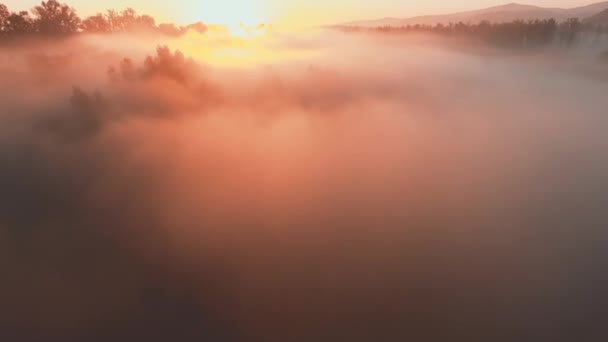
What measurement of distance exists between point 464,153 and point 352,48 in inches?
3128

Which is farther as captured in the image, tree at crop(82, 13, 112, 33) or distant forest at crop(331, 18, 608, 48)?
distant forest at crop(331, 18, 608, 48)

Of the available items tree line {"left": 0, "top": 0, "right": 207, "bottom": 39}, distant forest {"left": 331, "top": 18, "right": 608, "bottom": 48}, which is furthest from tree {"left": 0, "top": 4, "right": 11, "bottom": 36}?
distant forest {"left": 331, "top": 18, "right": 608, "bottom": 48}

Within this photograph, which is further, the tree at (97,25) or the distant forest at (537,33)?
the distant forest at (537,33)

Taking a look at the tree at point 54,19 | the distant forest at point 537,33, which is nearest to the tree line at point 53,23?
the tree at point 54,19

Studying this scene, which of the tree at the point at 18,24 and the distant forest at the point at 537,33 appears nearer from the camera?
the tree at the point at 18,24

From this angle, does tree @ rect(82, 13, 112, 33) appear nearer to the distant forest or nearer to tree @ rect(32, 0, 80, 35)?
tree @ rect(32, 0, 80, 35)

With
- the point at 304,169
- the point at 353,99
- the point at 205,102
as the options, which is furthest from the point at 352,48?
the point at 304,169

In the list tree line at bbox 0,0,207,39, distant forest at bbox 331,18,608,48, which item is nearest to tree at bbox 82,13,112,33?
tree line at bbox 0,0,207,39

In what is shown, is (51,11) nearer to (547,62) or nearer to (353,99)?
(353,99)

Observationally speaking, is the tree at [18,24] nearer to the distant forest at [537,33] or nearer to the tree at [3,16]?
the tree at [3,16]

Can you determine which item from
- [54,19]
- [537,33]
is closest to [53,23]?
[54,19]

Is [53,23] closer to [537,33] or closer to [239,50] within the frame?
[239,50]

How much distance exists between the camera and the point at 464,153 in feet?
186

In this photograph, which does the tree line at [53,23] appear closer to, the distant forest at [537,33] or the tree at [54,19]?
the tree at [54,19]
